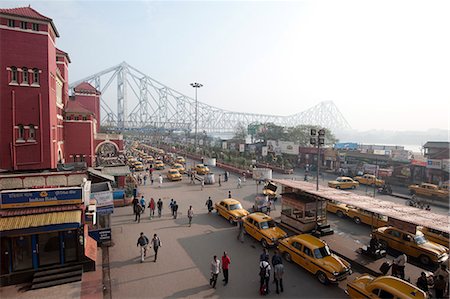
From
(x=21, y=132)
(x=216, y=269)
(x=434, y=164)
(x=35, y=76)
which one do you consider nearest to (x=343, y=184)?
(x=434, y=164)

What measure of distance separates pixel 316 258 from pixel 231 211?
24.7ft

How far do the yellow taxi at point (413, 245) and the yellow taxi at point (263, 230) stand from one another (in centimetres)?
Answer: 509

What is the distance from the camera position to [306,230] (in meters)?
15.9

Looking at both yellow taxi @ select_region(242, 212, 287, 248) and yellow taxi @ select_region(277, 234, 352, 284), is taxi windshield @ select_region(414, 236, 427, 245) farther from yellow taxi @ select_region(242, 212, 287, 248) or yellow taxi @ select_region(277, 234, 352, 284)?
yellow taxi @ select_region(242, 212, 287, 248)

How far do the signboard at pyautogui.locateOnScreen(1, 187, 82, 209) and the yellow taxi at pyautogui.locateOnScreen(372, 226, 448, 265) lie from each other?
1485cm

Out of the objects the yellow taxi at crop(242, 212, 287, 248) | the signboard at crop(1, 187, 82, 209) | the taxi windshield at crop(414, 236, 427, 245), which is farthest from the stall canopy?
the signboard at crop(1, 187, 82, 209)

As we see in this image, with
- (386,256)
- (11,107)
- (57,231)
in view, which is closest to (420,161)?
(386,256)

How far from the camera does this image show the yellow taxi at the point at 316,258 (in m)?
10.9

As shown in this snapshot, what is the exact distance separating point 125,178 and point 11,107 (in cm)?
1061

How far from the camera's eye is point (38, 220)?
37.4ft

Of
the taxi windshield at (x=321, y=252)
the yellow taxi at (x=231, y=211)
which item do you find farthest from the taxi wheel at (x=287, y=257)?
the yellow taxi at (x=231, y=211)

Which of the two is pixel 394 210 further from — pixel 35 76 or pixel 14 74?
pixel 14 74

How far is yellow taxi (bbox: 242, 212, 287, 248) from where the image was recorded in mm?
14256

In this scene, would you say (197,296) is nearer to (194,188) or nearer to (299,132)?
(194,188)
